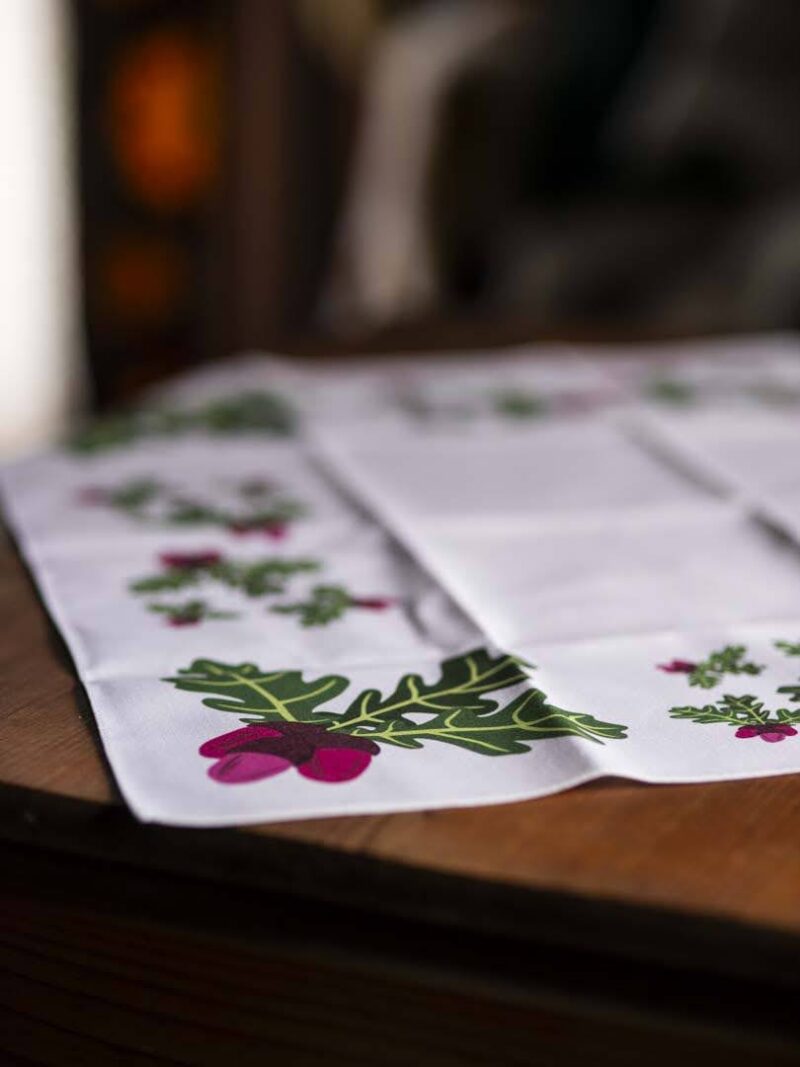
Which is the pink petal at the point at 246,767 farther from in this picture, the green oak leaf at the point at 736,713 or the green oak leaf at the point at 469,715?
the green oak leaf at the point at 736,713

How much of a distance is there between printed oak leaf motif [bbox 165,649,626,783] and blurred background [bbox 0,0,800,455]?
2.04m

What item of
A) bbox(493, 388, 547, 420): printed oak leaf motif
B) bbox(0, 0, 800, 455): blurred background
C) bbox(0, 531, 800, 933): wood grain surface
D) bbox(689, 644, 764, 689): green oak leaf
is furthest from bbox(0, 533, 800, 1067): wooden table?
bbox(0, 0, 800, 455): blurred background

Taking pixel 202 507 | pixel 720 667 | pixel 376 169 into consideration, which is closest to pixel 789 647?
pixel 720 667

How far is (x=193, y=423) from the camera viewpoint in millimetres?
1244

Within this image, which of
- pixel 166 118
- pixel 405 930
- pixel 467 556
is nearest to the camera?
pixel 405 930

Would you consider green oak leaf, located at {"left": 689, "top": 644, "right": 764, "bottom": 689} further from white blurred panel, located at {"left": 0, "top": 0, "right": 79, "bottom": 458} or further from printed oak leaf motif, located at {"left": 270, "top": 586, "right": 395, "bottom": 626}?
white blurred panel, located at {"left": 0, "top": 0, "right": 79, "bottom": 458}

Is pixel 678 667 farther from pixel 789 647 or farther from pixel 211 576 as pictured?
pixel 211 576

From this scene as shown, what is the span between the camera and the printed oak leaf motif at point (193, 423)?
3.86 ft

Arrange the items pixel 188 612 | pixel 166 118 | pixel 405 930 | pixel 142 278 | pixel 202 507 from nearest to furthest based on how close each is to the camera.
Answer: pixel 405 930, pixel 188 612, pixel 202 507, pixel 166 118, pixel 142 278

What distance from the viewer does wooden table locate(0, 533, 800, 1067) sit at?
18.6 inches

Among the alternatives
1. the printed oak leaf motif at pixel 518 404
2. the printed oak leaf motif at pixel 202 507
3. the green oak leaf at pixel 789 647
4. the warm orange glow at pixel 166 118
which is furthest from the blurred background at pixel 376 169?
the green oak leaf at pixel 789 647

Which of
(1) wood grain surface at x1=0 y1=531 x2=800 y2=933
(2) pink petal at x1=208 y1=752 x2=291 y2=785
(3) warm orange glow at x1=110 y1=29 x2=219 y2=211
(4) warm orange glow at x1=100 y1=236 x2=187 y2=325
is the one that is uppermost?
(3) warm orange glow at x1=110 y1=29 x2=219 y2=211

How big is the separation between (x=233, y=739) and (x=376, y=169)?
9.36ft

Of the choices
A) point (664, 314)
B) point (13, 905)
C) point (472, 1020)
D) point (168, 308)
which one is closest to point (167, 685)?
point (13, 905)
